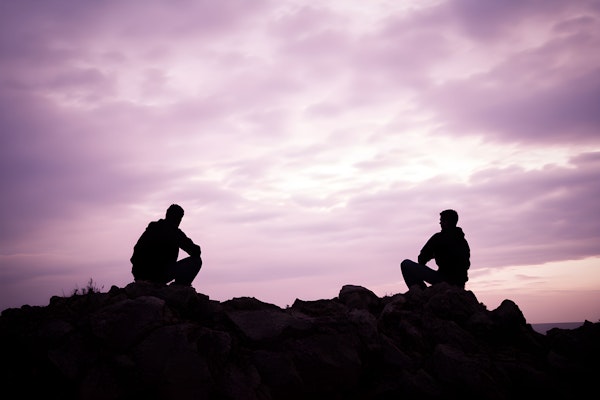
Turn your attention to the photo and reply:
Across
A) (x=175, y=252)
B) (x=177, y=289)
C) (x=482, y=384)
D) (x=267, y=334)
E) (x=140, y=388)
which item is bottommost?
(x=482, y=384)

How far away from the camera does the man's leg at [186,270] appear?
11.5 m

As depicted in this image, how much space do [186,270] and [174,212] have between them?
1689mm

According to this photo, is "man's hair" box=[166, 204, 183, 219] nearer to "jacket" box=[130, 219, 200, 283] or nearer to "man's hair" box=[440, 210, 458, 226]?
"jacket" box=[130, 219, 200, 283]

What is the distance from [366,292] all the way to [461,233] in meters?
3.53

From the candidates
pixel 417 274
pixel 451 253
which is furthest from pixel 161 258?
pixel 451 253

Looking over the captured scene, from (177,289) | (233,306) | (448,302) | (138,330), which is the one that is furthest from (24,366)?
(448,302)

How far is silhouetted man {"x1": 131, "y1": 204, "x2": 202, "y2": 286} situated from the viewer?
37.5 ft

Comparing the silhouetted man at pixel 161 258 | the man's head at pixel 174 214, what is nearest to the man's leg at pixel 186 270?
the silhouetted man at pixel 161 258

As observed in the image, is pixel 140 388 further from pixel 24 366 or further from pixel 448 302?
pixel 448 302

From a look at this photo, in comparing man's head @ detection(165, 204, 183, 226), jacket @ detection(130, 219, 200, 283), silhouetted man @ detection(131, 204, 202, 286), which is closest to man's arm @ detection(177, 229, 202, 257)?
silhouetted man @ detection(131, 204, 202, 286)

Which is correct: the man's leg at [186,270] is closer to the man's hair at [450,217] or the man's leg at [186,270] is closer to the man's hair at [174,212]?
the man's hair at [174,212]

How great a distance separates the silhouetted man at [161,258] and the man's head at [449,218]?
25.7 ft

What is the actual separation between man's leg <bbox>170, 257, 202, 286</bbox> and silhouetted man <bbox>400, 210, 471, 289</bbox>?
21.4 ft

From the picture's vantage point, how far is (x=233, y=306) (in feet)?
34.5
